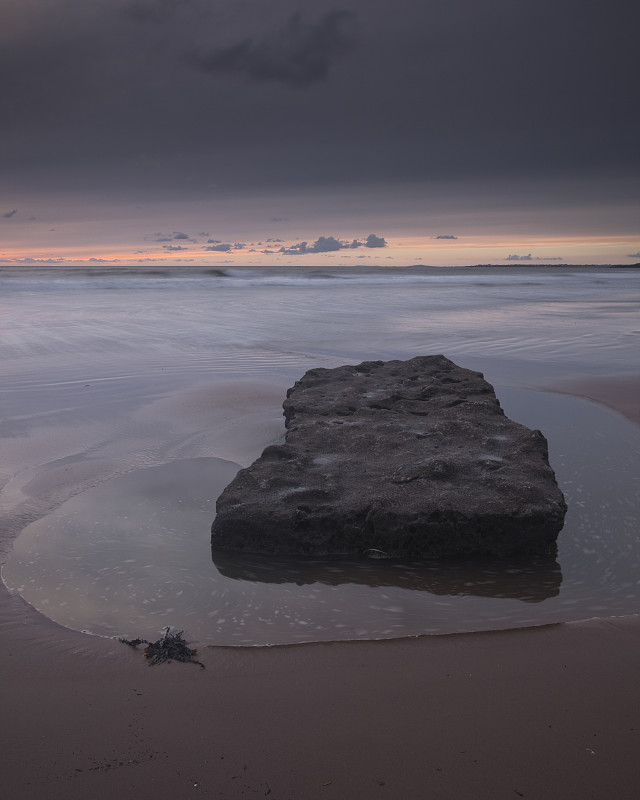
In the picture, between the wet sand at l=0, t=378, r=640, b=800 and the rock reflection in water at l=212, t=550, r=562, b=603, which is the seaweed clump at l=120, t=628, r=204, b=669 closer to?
the wet sand at l=0, t=378, r=640, b=800

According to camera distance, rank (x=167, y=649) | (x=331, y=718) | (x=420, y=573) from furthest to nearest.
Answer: (x=420, y=573), (x=167, y=649), (x=331, y=718)

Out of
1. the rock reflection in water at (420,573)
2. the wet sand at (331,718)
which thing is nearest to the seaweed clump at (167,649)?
the wet sand at (331,718)

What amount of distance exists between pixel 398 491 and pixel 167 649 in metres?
1.45

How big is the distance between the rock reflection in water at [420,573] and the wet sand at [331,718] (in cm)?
36

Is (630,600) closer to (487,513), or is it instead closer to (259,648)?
(487,513)

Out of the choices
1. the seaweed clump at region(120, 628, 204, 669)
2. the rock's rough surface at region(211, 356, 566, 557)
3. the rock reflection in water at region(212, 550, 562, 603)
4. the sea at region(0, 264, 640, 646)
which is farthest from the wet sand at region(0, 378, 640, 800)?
the rock's rough surface at region(211, 356, 566, 557)

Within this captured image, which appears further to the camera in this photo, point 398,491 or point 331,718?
point 398,491

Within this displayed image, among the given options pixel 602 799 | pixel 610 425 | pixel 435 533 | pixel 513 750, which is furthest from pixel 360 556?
pixel 610 425

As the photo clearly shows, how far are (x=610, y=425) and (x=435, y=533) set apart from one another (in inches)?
122

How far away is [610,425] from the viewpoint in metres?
5.50

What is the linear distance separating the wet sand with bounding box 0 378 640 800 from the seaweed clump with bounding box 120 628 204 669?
3 cm

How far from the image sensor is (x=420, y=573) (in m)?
3.00

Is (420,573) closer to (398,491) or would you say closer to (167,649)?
(398,491)

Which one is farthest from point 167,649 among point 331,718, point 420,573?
point 420,573
